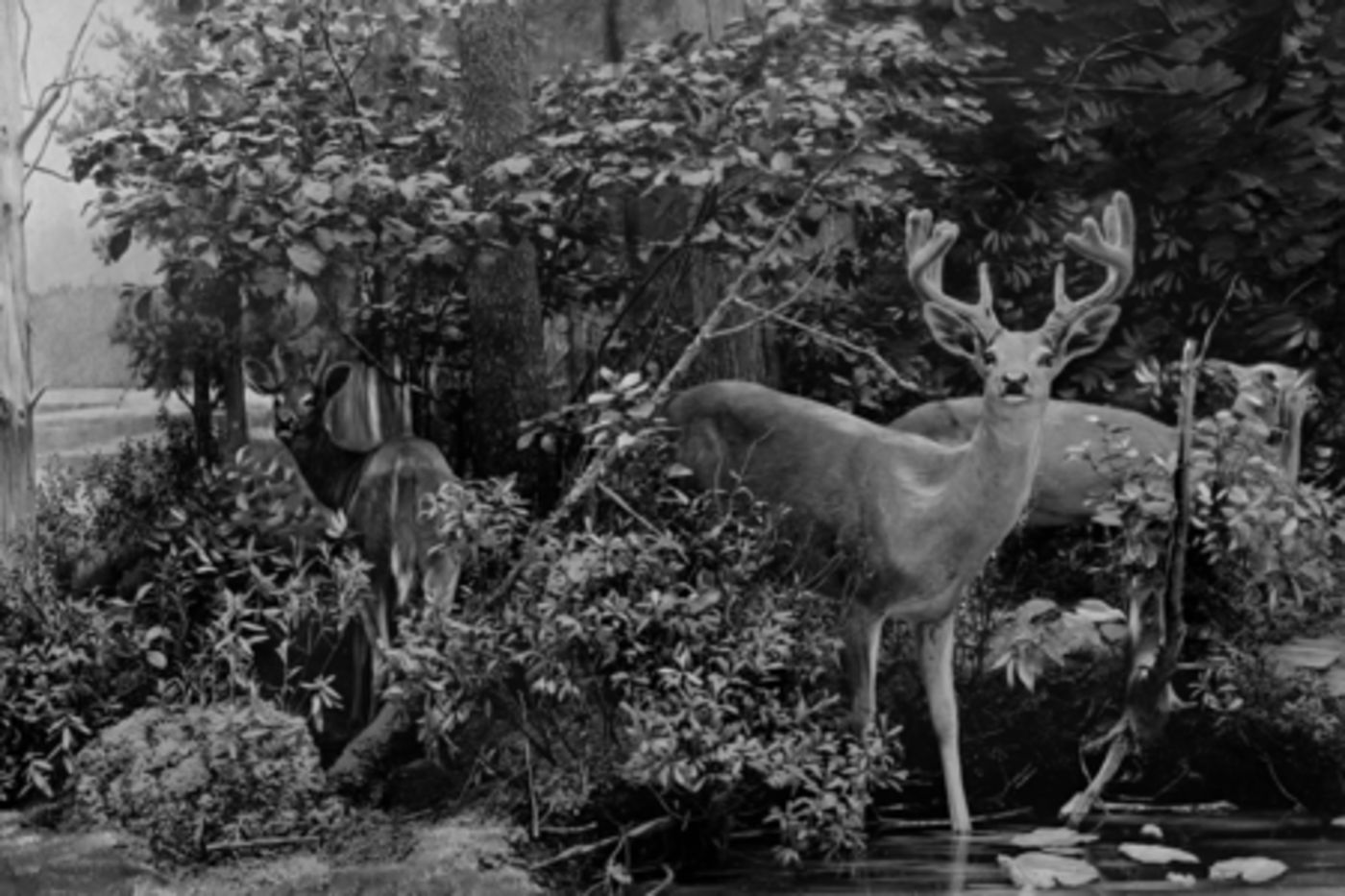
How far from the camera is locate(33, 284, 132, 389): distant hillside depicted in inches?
203

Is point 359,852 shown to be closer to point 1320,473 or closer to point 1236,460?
point 1236,460

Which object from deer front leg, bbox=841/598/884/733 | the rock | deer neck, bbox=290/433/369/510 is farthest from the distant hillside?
deer front leg, bbox=841/598/884/733

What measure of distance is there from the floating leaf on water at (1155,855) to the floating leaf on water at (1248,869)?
0.08 meters

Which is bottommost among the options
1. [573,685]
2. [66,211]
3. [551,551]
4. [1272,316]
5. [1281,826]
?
[1281,826]

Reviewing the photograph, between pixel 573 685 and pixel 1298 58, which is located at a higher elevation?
pixel 1298 58

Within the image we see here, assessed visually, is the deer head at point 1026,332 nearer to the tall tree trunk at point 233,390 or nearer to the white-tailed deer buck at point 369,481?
the white-tailed deer buck at point 369,481

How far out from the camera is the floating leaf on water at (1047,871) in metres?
4.37

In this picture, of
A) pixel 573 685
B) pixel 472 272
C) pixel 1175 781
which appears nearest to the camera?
pixel 573 685

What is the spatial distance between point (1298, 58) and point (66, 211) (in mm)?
3567

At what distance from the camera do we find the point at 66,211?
5391mm

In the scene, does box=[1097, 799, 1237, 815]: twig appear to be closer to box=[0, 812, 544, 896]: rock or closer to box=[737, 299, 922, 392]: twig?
box=[737, 299, 922, 392]: twig

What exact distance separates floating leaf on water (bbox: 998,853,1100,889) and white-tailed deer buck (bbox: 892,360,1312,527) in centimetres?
105

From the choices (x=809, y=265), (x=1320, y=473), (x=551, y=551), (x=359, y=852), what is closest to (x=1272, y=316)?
(x=1320, y=473)

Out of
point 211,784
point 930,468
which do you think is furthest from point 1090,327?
point 211,784
